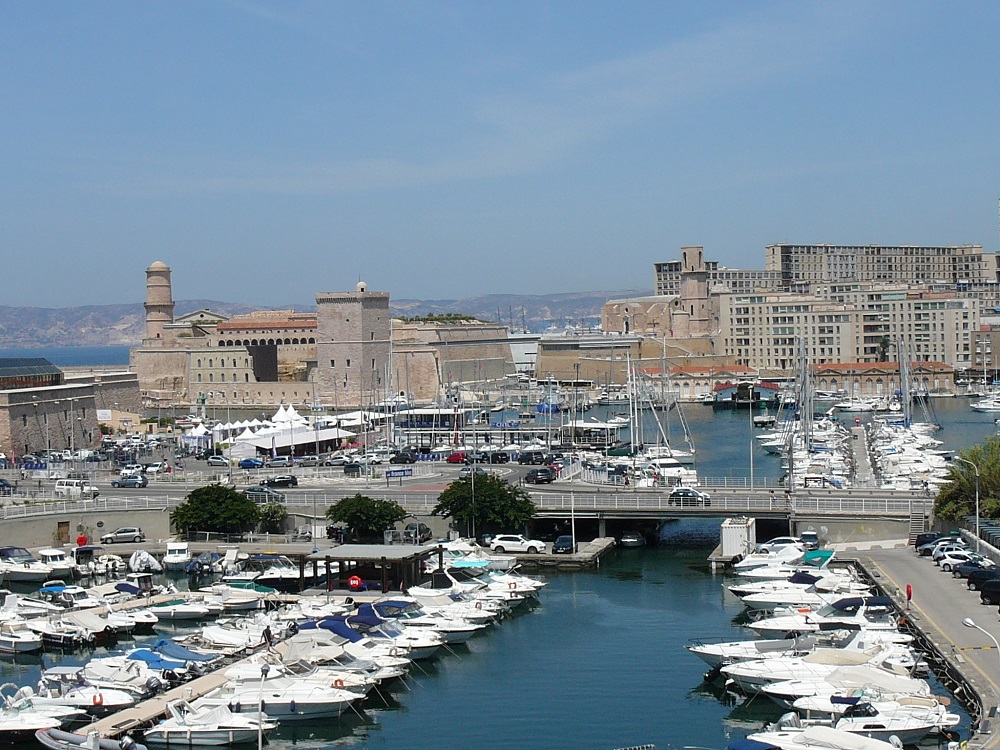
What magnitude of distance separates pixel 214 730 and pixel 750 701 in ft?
20.9

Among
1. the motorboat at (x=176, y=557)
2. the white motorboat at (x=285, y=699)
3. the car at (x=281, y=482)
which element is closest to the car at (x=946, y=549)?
the white motorboat at (x=285, y=699)

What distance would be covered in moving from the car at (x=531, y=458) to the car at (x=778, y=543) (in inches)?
541

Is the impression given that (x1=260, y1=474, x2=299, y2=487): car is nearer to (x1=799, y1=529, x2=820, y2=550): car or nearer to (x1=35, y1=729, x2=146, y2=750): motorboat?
(x1=799, y1=529, x2=820, y2=550): car

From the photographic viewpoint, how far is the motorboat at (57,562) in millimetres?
26156

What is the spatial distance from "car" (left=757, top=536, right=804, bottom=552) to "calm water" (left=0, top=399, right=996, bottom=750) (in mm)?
1032

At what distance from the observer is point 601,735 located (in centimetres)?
1655

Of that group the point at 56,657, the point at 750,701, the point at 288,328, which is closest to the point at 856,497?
the point at 750,701

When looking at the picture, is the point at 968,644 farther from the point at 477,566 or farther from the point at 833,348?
the point at 833,348

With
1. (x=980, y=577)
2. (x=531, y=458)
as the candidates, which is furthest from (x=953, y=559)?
(x=531, y=458)

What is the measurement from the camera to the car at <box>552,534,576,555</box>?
89.3 feet

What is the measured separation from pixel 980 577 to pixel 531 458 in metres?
20.9

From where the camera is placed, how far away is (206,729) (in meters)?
16.1

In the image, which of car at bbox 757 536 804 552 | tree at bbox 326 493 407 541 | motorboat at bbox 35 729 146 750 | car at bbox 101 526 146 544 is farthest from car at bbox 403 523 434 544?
motorboat at bbox 35 729 146 750

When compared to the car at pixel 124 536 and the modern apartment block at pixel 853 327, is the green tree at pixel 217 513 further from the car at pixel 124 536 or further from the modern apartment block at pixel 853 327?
the modern apartment block at pixel 853 327
